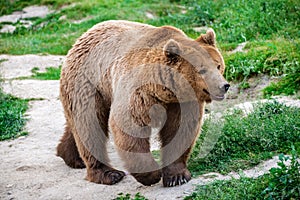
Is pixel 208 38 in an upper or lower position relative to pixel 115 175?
upper

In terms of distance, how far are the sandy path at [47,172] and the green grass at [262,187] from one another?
0.27 meters

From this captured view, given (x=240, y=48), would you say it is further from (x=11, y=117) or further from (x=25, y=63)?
(x=25, y=63)

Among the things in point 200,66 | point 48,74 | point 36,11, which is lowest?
point 36,11

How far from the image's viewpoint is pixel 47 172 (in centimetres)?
→ 680

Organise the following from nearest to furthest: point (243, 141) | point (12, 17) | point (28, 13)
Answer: point (243, 141) < point (12, 17) < point (28, 13)

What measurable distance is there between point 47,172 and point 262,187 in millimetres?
2830

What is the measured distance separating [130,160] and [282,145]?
1.62 meters

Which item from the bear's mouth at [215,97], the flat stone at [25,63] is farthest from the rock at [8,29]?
the bear's mouth at [215,97]

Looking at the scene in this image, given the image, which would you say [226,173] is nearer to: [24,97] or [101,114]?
[101,114]

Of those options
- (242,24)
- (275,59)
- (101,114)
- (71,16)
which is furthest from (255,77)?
(71,16)

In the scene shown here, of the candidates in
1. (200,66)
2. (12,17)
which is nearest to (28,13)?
(12,17)

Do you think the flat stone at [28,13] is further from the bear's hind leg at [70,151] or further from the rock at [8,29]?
the bear's hind leg at [70,151]

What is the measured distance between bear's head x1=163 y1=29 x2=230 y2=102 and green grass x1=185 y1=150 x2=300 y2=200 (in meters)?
0.79

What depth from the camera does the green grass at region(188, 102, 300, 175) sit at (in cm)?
593
